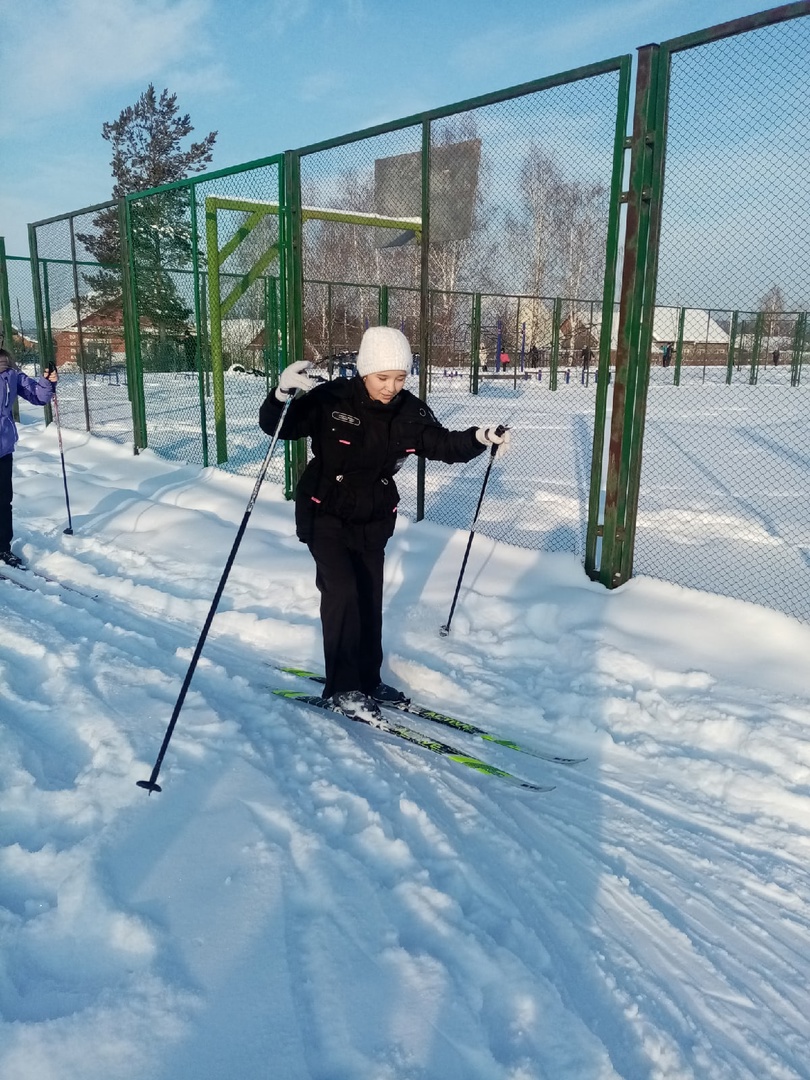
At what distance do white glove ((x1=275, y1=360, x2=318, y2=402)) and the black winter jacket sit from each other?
0.69 ft

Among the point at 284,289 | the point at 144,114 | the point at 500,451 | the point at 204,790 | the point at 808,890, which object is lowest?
the point at 808,890

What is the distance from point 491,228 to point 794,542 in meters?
3.59

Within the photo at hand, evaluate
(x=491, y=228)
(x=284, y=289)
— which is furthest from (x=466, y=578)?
(x=284, y=289)

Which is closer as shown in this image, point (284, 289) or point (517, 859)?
point (517, 859)

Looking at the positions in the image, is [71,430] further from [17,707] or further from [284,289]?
[17,707]

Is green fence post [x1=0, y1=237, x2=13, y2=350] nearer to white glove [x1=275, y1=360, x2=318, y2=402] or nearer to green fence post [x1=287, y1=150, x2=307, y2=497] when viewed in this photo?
green fence post [x1=287, y1=150, x2=307, y2=497]

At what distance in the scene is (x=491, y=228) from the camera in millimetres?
6215

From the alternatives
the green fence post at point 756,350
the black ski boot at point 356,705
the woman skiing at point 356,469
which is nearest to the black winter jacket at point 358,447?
the woman skiing at point 356,469

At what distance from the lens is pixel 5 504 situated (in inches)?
256

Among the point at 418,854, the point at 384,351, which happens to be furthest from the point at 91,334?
the point at 418,854

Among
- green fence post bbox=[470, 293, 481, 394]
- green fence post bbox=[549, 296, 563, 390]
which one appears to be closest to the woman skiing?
green fence post bbox=[470, 293, 481, 394]

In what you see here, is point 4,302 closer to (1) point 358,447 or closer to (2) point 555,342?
(2) point 555,342

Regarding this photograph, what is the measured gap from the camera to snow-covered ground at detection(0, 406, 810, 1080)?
1985 millimetres

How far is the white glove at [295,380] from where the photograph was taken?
3293mm
